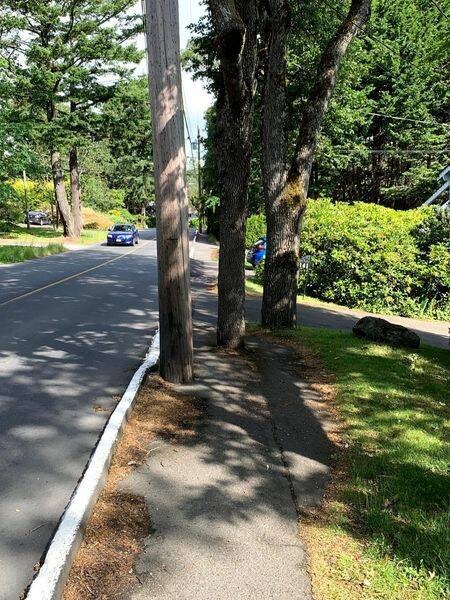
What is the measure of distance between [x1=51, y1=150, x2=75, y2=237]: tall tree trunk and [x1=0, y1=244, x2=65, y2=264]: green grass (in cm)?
980

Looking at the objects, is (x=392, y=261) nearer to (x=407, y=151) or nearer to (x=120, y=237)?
(x=407, y=151)

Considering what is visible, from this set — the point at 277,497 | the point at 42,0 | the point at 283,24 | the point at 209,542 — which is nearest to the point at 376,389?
the point at 277,497

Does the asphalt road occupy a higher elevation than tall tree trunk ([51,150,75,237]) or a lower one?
lower

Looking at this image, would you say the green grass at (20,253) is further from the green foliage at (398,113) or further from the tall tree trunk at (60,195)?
the green foliage at (398,113)

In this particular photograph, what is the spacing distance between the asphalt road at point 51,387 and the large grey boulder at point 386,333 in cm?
392

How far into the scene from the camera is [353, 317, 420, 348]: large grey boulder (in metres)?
8.67

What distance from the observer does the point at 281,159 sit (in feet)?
29.5

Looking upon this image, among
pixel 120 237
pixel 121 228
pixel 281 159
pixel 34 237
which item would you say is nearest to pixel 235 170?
pixel 281 159

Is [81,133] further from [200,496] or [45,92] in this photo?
[200,496]

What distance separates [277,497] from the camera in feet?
13.1

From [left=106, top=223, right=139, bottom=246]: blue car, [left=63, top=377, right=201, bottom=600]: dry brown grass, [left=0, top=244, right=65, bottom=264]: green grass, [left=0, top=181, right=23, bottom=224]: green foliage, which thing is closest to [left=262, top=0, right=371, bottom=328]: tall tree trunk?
[left=63, top=377, right=201, bottom=600]: dry brown grass

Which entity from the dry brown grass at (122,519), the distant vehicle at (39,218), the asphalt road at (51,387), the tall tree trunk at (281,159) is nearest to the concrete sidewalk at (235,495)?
the dry brown grass at (122,519)

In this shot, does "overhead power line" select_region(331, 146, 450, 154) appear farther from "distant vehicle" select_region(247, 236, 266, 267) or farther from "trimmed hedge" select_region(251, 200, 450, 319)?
"trimmed hedge" select_region(251, 200, 450, 319)

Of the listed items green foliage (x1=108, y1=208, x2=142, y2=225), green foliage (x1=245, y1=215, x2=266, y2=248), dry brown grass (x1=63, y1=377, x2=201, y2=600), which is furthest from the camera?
green foliage (x1=108, y1=208, x2=142, y2=225)
